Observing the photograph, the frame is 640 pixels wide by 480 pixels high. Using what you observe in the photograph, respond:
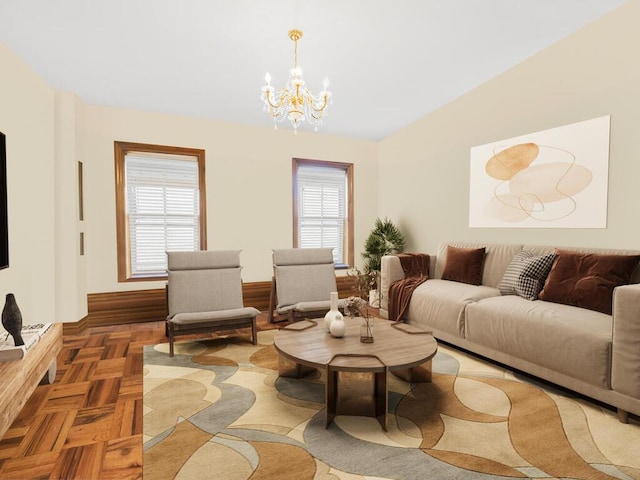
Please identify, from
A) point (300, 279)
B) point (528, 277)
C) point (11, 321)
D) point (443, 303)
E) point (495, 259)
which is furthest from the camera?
point (300, 279)

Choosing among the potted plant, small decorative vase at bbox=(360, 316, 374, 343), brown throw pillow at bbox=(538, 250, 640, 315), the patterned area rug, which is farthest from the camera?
the potted plant

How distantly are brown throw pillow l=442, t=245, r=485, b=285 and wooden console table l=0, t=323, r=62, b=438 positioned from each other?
3670mm

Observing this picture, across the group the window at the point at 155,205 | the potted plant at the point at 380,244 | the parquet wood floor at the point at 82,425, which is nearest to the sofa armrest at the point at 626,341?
the parquet wood floor at the point at 82,425

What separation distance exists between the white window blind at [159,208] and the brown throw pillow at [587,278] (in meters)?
4.11

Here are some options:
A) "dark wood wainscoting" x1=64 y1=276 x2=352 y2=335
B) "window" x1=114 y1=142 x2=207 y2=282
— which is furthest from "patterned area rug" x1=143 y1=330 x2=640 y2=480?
"window" x1=114 y1=142 x2=207 y2=282

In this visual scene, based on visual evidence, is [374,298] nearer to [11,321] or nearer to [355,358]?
[355,358]

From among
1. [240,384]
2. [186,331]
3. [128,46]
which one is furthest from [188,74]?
[240,384]

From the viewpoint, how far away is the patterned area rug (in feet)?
5.39

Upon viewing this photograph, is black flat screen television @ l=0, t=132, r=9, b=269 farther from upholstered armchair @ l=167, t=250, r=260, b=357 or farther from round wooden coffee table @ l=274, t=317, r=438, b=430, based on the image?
round wooden coffee table @ l=274, t=317, r=438, b=430

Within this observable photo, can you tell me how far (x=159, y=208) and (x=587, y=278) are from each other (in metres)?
4.64

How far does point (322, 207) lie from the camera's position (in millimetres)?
5770

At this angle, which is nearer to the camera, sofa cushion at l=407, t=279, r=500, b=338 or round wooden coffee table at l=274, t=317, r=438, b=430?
round wooden coffee table at l=274, t=317, r=438, b=430

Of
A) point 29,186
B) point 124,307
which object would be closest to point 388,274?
point 124,307

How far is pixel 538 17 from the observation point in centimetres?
280
